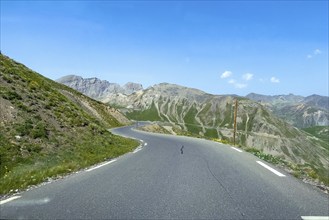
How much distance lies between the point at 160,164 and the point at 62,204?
7.98 m

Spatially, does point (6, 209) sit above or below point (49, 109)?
below

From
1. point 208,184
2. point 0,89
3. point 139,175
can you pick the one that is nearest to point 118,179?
point 139,175

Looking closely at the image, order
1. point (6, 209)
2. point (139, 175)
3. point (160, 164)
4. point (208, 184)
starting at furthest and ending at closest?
point (160, 164)
point (139, 175)
point (208, 184)
point (6, 209)

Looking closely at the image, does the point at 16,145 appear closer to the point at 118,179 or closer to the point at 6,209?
the point at 118,179

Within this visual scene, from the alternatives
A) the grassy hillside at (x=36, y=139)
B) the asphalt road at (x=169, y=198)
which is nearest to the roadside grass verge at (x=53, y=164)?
the grassy hillside at (x=36, y=139)

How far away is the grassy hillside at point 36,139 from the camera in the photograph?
12.6 meters

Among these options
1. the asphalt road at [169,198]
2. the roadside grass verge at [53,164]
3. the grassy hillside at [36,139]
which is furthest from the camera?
the grassy hillside at [36,139]

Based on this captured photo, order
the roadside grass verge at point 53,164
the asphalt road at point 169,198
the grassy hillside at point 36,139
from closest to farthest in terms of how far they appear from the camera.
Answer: the asphalt road at point 169,198 < the roadside grass verge at point 53,164 < the grassy hillside at point 36,139

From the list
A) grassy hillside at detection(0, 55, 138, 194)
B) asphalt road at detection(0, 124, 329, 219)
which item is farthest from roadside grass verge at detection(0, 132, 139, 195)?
asphalt road at detection(0, 124, 329, 219)

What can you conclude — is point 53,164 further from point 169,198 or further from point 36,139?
point 169,198

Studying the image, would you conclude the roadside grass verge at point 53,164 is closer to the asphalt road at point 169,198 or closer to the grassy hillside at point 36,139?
the grassy hillside at point 36,139

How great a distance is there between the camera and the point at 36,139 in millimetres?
17281

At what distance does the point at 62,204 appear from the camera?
7.55 meters

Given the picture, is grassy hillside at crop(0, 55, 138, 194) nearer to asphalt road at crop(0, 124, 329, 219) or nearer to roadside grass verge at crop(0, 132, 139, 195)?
roadside grass verge at crop(0, 132, 139, 195)
